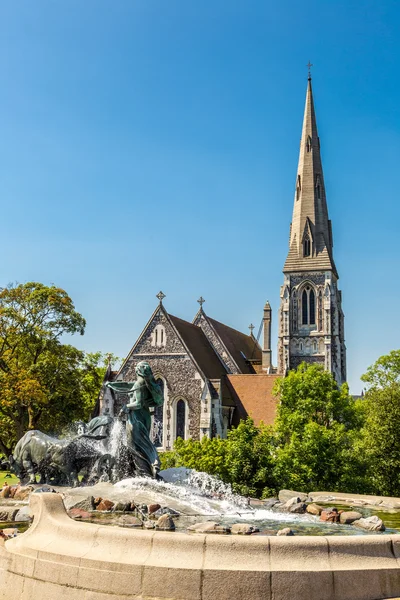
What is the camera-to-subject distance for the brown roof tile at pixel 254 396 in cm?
3941

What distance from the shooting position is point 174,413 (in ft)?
129

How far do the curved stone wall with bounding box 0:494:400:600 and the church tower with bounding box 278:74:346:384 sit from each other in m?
41.1

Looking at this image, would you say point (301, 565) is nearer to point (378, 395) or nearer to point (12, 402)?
point (378, 395)

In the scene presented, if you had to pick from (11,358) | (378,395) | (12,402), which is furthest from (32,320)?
(378,395)

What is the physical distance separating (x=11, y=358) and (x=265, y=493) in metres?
21.6

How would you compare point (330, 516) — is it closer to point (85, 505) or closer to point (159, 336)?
point (85, 505)

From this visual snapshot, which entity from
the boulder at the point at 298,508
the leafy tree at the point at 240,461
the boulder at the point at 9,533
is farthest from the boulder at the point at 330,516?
the leafy tree at the point at 240,461

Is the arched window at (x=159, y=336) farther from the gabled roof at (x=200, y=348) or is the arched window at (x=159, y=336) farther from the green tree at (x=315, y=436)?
the green tree at (x=315, y=436)

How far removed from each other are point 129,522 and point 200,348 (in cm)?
3343

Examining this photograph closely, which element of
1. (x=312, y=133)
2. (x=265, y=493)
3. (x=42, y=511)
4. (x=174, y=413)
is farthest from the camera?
(x=312, y=133)

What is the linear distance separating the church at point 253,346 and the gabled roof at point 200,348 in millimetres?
97

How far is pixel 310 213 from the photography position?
179 feet

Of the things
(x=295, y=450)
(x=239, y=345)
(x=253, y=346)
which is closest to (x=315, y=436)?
(x=295, y=450)

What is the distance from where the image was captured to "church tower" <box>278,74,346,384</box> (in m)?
49.4
